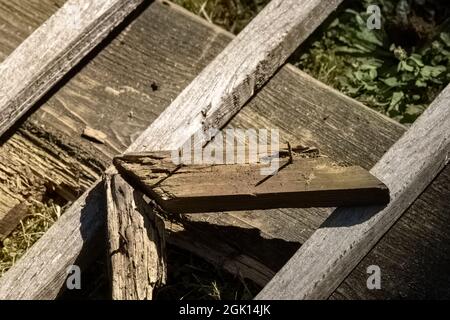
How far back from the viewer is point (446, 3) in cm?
456

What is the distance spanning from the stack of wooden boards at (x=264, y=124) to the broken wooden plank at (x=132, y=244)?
13cm

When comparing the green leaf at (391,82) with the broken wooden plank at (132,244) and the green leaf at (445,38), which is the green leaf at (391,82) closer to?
the green leaf at (445,38)

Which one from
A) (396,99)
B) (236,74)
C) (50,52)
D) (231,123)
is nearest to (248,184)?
(236,74)

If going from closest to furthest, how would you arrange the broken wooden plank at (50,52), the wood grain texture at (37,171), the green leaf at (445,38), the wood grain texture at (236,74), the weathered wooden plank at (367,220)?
1. the weathered wooden plank at (367,220)
2. the wood grain texture at (236,74)
3. the broken wooden plank at (50,52)
4. the wood grain texture at (37,171)
5. the green leaf at (445,38)

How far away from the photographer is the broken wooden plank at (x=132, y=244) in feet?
9.91

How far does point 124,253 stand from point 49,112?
931 mm

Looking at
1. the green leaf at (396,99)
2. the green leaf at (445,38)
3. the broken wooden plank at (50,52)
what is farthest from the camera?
the green leaf at (445,38)

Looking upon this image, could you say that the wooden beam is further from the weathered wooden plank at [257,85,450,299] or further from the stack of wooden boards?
the weathered wooden plank at [257,85,450,299]

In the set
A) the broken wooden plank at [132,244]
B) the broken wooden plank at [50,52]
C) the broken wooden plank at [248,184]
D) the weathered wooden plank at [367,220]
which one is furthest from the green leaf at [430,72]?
the broken wooden plank at [132,244]

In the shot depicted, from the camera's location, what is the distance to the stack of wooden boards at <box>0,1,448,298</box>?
3158mm
